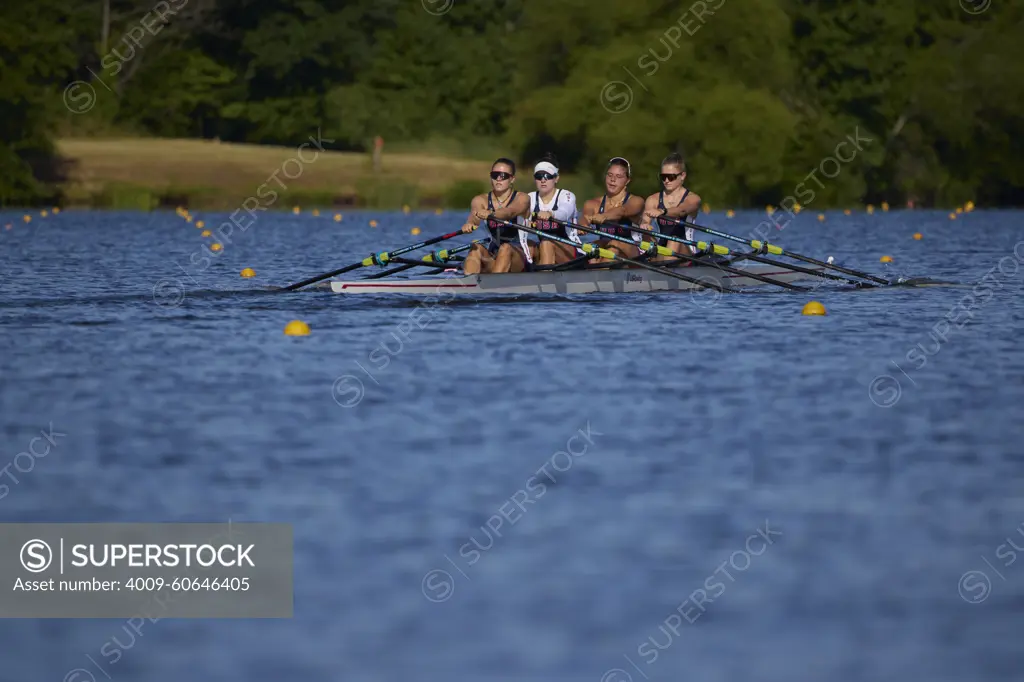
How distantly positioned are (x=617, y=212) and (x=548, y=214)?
58.2 inches

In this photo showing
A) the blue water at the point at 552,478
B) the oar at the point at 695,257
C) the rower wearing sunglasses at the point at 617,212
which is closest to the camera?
the blue water at the point at 552,478

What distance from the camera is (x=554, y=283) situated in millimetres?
23266

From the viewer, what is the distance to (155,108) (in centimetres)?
8544

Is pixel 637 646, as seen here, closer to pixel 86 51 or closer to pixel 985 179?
pixel 985 179

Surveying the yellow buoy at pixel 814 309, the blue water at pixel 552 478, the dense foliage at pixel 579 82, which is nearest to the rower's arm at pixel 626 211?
the blue water at pixel 552 478

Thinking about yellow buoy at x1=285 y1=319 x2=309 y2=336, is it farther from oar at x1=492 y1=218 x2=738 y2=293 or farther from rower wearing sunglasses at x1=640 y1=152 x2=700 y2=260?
rower wearing sunglasses at x1=640 y1=152 x2=700 y2=260

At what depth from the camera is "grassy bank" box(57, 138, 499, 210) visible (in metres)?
72.7

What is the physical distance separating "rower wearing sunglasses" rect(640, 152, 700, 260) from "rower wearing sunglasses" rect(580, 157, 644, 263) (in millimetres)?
206

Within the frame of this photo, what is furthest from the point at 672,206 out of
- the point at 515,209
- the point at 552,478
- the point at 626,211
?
the point at 552,478

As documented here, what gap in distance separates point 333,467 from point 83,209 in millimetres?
60831

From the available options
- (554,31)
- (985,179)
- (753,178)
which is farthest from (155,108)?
(985,179)

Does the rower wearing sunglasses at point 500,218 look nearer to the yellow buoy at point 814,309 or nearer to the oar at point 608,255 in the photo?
the oar at point 608,255

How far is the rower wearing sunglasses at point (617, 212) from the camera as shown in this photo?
2445cm

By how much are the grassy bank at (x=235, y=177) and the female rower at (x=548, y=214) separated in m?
46.8
